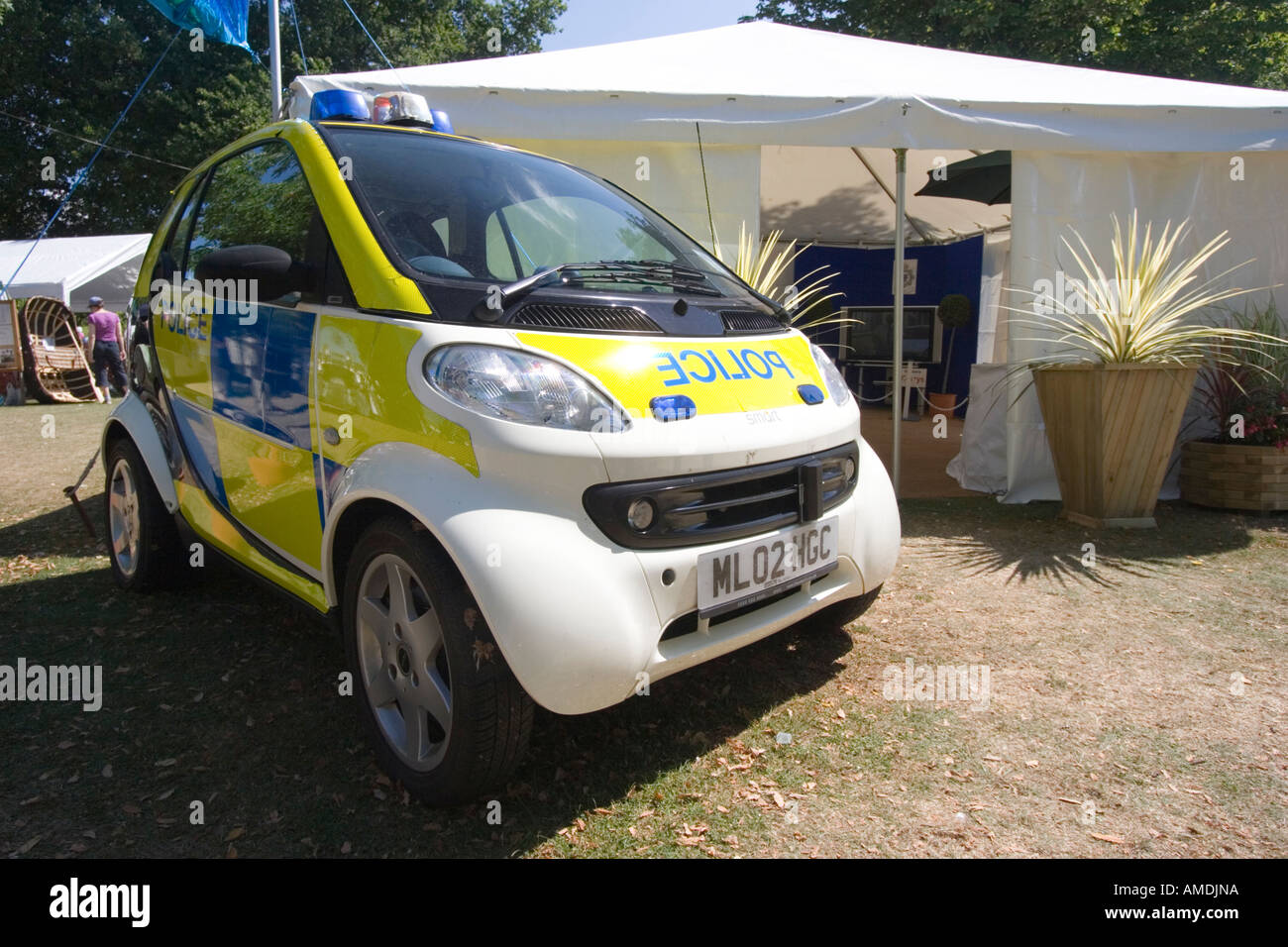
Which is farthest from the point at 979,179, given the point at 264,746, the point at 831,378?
the point at 264,746

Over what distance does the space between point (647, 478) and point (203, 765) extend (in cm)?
157

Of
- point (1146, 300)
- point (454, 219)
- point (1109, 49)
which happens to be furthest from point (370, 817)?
point (1109, 49)

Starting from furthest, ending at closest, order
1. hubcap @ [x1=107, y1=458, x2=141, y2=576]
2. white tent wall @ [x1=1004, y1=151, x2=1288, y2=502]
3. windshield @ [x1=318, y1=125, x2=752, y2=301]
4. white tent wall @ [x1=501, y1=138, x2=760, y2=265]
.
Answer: white tent wall @ [x1=1004, y1=151, x2=1288, y2=502]
white tent wall @ [x1=501, y1=138, x2=760, y2=265]
hubcap @ [x1=107, y1=458, x2=141, y2=576]
windshield @ [x1=318, y1=125, x2=752, y2=301]

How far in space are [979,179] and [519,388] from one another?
6.76 metres

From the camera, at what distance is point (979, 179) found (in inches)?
294

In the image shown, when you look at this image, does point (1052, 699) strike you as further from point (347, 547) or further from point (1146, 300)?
point (1146, 300)

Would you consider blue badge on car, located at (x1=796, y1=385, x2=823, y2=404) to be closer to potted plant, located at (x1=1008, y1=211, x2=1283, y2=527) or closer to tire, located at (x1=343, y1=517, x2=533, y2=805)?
tire, located at (x1=343, y1=517, x2=533, y2=805)

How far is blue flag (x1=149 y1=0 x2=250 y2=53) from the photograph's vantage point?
800 centimetres

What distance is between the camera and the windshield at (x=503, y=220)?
245 centimetres

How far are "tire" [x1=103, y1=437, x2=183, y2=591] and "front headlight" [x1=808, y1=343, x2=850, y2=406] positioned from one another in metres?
2.73

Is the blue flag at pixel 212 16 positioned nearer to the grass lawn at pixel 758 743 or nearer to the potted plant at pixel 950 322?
the grass lawn at pixel 758 743

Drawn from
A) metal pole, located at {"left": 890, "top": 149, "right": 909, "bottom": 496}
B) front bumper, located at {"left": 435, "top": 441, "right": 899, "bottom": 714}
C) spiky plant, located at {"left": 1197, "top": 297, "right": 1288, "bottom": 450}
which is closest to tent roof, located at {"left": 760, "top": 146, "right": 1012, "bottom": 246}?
metal pole, located at {"left": 890, "top": 149, "right": 909, "bottom": 496}

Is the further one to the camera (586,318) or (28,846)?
(586,318)

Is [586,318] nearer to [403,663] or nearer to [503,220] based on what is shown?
[503,220]
